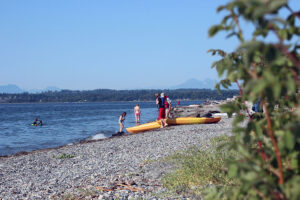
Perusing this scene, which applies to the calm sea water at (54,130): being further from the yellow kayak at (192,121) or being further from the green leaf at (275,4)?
the green leaf at (275,4)

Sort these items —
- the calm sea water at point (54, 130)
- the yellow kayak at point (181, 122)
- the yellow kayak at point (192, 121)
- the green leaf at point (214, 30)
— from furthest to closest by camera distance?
the calm sea water at point (54, 130), the yellow kayak at point (192, 121), the yellow kayak at point (181, 122), the green leaf at point (214, 30)

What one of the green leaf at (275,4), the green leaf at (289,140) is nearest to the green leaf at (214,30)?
the green leaf at (275,4)

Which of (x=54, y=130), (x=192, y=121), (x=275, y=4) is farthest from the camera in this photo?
(x=54, y=130)

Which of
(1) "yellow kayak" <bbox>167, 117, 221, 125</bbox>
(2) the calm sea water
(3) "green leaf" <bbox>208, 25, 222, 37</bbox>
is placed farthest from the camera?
(2) the calm sea water

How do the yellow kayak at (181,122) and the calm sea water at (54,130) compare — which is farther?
the calm sea water at (54,130)

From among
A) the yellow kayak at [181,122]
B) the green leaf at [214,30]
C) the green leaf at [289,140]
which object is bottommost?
the yellow kayak at [181,122]

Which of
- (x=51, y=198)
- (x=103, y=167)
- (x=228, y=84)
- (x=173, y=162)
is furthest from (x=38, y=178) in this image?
(x=228, y=84)

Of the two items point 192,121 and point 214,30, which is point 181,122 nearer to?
point 192,121

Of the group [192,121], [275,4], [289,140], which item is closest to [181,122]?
[192,121]

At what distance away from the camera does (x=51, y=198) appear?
22.3 ft

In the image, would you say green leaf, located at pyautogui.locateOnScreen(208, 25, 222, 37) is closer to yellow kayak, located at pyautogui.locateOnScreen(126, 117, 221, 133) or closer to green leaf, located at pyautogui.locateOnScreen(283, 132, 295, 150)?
green leaf, located at pyautogui.locateOnScreen(283, 132, 295, 150)

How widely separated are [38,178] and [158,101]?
11.2 metres

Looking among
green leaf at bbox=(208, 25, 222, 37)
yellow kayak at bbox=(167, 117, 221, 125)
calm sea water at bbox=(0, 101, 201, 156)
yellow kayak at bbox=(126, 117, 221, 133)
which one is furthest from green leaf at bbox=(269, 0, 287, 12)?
calm sea water at bbox=(0, 101, 201, 156)

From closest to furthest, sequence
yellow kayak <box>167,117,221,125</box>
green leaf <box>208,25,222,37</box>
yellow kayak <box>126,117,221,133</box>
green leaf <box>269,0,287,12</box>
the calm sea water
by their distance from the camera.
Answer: green leaf <box>269,0,287,12</box> < green leaf <box>208,25,222,37</box> < yellow kayak <box>126,117,221,133</box> < yellow kayak <box>167,117,221,125</box> < the calm sea water
